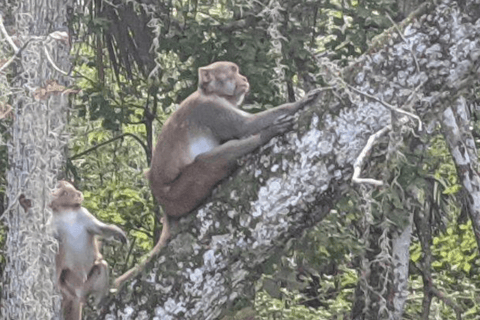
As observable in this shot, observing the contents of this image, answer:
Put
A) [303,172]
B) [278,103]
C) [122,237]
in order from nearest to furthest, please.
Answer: [303,172], [122,237], [278,103]

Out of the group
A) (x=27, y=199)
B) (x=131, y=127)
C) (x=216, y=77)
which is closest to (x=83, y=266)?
(x=216, y=77)

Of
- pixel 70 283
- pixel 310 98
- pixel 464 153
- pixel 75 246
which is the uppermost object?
pixel 310 98

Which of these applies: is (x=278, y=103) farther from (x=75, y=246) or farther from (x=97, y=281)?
(x=97, y=281)

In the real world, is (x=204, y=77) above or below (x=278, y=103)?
above

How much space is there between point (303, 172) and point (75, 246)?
3.18m

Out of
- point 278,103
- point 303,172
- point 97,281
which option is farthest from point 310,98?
point 278,103

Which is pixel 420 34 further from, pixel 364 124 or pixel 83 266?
pixel 83 266

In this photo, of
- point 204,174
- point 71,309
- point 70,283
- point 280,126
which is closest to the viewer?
point 280,126

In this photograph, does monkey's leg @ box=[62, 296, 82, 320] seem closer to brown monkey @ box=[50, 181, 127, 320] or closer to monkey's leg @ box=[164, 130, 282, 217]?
brown monkey @ box=[50, 181, 127, 320]

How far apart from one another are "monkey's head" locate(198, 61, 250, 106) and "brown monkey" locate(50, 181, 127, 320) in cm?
109

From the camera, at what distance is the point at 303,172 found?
4746mm

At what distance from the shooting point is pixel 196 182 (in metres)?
5.96

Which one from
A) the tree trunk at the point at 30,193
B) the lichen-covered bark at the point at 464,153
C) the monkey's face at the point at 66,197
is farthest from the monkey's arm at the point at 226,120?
the lichen-covered bark at the point at 464,153

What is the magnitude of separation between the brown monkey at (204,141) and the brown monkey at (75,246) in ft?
2.88
